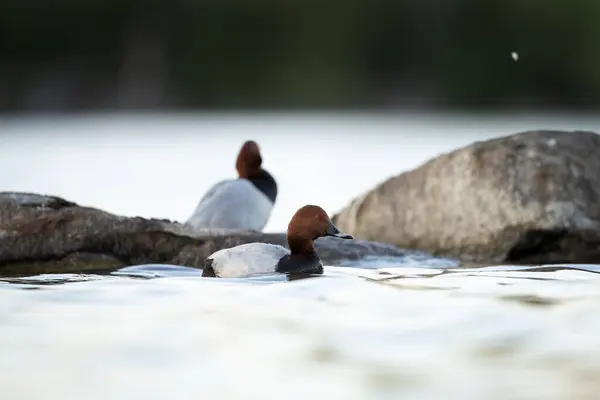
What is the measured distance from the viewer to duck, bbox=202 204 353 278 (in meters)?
5.73

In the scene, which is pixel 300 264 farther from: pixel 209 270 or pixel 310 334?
pixel 310 334

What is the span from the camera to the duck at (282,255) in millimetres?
5727

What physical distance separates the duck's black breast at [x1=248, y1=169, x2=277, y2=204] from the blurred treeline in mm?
20934

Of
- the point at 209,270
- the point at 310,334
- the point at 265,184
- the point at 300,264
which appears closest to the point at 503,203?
the point at 300,264

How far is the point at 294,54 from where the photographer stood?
105ft

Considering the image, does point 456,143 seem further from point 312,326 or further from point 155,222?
point 312,326

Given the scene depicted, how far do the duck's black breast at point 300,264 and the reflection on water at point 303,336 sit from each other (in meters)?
0.10

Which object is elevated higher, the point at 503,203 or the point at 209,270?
the point at 503,203

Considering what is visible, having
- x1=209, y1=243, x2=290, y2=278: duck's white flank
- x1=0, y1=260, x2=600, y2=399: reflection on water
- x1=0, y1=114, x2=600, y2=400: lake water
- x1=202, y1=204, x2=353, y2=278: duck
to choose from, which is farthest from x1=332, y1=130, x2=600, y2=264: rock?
x1=209, y1=243, x2=290, y2=278: duck's white flank

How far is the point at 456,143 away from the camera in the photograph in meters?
20.9

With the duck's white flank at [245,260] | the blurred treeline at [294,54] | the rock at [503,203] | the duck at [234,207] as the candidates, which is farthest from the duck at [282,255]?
the blurred treeline at [294,54]

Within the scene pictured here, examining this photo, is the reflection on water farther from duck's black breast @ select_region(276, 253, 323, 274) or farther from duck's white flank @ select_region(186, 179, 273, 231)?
duck's white flank @ select_region(186, 179, 273, 231)

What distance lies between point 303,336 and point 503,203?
2859 millimetres

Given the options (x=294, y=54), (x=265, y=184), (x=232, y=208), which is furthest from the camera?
(x=294, y=54)
